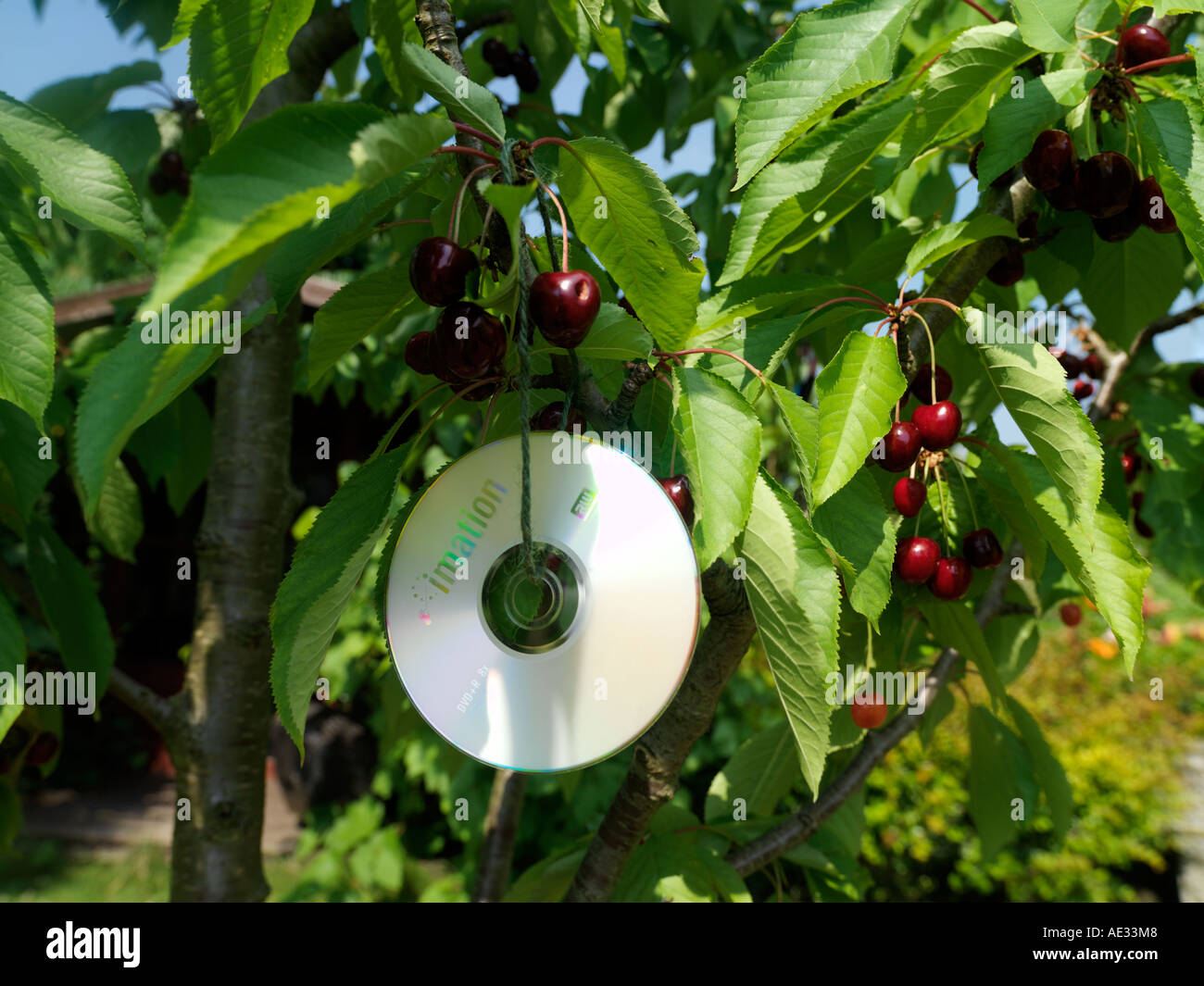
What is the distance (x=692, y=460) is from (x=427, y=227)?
27.9 inches

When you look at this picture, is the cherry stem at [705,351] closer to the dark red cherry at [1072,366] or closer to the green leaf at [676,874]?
the green leaf at [676,874]

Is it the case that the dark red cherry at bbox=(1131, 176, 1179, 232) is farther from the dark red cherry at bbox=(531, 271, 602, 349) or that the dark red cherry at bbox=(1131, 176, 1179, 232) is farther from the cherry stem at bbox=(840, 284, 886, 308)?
the dark red cherry at bbox=(531, 271, 602, 349)

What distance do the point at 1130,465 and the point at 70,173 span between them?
199 cm

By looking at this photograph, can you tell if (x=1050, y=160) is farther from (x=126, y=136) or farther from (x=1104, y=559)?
(x=126, y=136)

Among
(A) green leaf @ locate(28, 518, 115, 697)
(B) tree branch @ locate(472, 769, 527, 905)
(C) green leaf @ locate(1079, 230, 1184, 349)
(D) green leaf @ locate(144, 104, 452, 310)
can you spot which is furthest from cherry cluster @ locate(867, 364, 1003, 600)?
(B) tree branch @ locate(472, 769, 527, 905)

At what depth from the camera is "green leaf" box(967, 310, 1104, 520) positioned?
893mm

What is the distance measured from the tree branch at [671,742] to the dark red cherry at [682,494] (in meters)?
0.13

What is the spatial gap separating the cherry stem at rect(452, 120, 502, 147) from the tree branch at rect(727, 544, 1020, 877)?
1028mm

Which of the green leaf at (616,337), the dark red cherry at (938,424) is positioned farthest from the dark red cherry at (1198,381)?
the green leaf at (616,337)

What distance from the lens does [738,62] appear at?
213cm

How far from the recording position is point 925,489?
1161 millimetres

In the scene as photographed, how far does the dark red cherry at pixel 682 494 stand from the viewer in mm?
889
